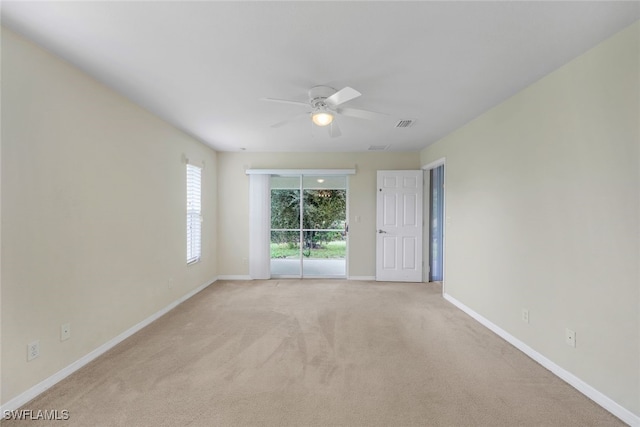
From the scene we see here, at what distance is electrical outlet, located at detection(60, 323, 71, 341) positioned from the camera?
2.10m

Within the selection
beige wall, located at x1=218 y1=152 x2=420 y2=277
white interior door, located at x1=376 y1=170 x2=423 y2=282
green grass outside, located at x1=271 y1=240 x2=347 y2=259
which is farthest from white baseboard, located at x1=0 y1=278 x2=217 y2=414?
white interior door, located at x1=376 y1=170 x2=423 y2=282

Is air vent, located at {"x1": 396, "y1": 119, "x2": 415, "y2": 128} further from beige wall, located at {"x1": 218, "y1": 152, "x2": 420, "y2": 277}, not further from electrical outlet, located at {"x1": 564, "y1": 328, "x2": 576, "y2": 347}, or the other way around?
electrical outlet, located at {"x1": 564, "y1": 328, "x2": 576, "y2": 347}

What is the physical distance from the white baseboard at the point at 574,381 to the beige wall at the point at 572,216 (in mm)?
43

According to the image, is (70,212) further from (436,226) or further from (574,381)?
(436,226)

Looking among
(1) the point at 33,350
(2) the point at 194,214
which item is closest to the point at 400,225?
(2) the point at 194,214

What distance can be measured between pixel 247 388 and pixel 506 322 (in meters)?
2.55

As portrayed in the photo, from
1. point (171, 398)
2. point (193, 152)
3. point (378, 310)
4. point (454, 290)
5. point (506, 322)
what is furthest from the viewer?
point (193, 152)

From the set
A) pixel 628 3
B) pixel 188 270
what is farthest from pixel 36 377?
pixel 628 3

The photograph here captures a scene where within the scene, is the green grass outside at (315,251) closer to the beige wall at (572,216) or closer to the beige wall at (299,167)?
the beige wall at (299,167)

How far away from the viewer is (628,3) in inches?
59.5

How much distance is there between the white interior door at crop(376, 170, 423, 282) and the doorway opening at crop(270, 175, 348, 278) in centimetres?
71

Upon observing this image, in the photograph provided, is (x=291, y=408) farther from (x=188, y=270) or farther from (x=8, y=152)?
(x=188, y=270)

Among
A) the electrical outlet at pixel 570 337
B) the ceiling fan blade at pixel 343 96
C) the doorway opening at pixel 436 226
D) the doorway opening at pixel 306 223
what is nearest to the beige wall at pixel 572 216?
the electrical outlet at pixel 570 337

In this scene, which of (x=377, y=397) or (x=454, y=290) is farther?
(x=454, y=290)
